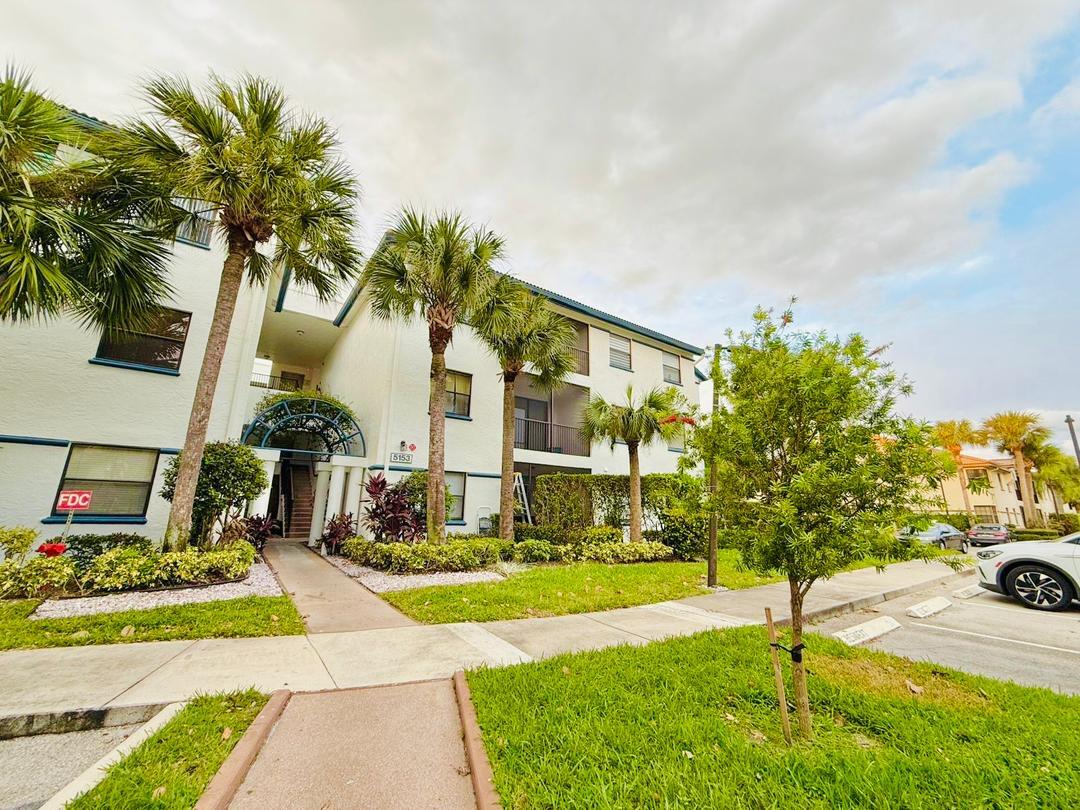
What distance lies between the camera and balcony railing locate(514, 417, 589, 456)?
1723cm

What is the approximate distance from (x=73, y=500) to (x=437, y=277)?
30.4 feet

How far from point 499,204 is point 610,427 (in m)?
7.69

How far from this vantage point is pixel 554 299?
17672 mm

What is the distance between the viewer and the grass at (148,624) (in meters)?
4.87

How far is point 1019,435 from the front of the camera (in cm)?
3138

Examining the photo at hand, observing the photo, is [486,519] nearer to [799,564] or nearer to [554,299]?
[554,299]

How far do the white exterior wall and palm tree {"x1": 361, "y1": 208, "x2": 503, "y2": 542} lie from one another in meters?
4.60

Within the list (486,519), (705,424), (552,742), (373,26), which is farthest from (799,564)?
(486,519)

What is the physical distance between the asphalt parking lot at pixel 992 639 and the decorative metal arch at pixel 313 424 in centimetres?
1393

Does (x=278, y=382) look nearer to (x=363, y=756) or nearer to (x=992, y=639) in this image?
(x=363, y=756)

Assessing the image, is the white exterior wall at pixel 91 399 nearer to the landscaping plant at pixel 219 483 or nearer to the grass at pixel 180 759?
the landscaping plant at pixel 219 483

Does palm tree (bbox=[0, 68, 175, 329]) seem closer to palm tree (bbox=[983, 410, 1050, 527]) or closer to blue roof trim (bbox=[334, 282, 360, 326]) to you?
blue roof trim (bbox=[334, 282, 360, 326])

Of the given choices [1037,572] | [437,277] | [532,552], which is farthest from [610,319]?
[1037,572]

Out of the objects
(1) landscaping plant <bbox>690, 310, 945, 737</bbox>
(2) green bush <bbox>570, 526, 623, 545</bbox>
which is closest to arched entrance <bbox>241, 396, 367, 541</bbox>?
(2) green bush <bbox>570, 526, 623, 545</bbox>
